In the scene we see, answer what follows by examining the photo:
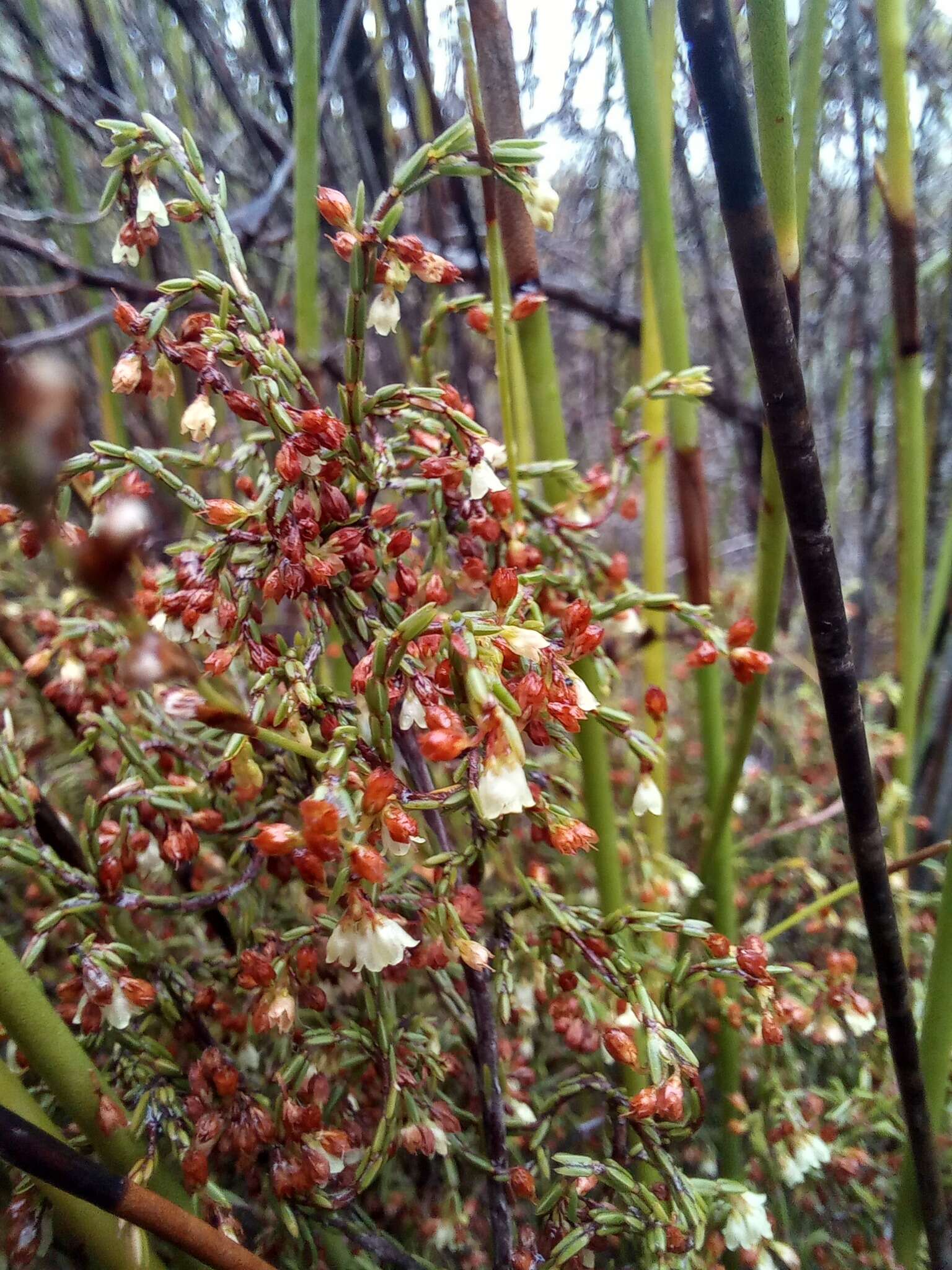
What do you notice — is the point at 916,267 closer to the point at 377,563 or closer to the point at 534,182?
the point at 534,182

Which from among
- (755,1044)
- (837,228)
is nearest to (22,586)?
(755,1044)

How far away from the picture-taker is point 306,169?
21.5 inches

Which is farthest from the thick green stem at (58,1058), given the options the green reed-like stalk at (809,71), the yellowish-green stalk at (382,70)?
the yellowish-green stalk at (382,70)

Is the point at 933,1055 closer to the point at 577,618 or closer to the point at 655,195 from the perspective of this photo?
the point at 577,618

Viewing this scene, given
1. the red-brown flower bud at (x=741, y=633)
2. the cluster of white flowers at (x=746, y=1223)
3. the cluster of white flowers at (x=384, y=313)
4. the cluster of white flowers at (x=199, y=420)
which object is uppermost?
the cluster of white flowers at (x=384, y=313)

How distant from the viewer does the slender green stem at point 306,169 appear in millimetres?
516

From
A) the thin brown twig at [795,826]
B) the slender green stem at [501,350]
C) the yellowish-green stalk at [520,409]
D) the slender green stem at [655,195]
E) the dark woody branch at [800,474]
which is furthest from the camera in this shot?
the thin brown twig at [795,826]

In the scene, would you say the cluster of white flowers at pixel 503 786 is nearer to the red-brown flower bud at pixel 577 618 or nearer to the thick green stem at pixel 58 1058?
the red-brown flower bud at pixel 577 618

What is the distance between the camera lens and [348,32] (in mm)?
975

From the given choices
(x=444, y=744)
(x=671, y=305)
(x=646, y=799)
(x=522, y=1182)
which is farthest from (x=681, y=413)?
(x=522, y=1182)

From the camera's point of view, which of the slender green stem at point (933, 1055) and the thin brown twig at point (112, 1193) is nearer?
the thin brown twig at point (112, 1193)

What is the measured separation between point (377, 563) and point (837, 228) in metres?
1.07

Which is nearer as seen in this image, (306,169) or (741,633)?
(741,633)

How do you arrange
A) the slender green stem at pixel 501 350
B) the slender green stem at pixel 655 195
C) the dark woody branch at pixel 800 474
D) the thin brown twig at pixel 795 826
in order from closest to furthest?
the dark woody branch at pixel 800 474, the slender green stem at pixel 501 350, the slender green stem at pixel 655 195, the thin brown twig at pixel 795 826
